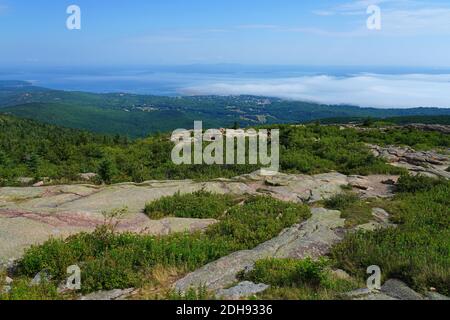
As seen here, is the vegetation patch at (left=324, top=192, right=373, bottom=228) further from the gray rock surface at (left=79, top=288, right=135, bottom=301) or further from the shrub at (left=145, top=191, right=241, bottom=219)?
the gray rock surface at (left=79, top=288, right=135, bottom=301)

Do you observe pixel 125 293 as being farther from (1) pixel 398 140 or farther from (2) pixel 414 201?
(1) pixel 398 140

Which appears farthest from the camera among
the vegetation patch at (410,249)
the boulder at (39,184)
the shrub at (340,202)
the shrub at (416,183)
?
the boulder at (39,184)

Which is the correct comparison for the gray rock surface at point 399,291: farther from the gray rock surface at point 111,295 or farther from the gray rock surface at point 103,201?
the gray rock surface at point 103,201

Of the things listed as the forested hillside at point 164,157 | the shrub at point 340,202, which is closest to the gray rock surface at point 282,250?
the shrub at point 340,202

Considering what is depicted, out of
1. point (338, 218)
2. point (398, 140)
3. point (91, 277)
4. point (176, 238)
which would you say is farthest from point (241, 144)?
point (91, 277)

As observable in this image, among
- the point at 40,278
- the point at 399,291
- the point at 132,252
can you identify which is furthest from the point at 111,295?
the point at 399,291

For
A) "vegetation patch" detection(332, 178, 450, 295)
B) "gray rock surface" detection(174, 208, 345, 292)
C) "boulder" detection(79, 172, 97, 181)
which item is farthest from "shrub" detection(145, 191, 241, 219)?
"boulder" detection(79, 172, 97, 181)

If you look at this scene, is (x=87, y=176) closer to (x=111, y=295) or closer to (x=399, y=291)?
(x=111, y=295)
